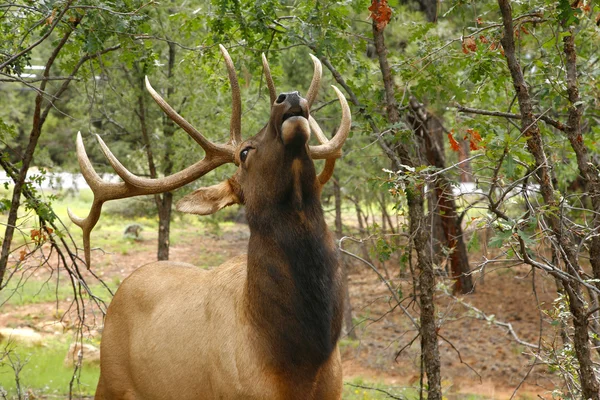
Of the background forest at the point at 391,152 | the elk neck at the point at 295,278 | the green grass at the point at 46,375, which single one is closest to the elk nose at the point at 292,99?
the elk neck at the point at 295,278

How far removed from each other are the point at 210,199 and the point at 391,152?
1.81m

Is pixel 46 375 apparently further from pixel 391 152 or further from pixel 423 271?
pixel 391 152

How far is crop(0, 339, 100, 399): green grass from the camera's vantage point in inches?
368

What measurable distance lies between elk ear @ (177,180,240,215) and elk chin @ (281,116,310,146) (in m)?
0.80

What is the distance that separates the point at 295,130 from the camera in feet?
14.1

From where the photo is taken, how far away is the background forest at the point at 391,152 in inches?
199

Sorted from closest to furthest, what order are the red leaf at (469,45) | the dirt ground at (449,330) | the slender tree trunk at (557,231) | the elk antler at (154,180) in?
the slender tree trunk at (557,231), the elk antler at (154,180), the red leaf at (469,45), the dirt ground at (449,330)

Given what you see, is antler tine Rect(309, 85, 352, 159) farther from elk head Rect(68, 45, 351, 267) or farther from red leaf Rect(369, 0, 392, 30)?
red leaf Rect(369, 0, 392, 30)

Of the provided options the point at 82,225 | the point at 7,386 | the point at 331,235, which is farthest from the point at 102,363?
the point at 7,386

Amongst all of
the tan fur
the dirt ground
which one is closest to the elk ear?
the tan fur

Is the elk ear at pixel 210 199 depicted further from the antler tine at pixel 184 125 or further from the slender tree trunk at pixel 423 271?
the slender tree trunk at pixel 423 271

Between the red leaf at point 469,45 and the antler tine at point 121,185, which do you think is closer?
the antler tine at point 121,185

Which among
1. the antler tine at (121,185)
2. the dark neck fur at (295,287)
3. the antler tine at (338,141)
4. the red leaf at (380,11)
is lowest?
the dark neck fur at (295,287)

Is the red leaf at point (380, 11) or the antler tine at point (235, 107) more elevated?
the red leaf at point (380, 11)
